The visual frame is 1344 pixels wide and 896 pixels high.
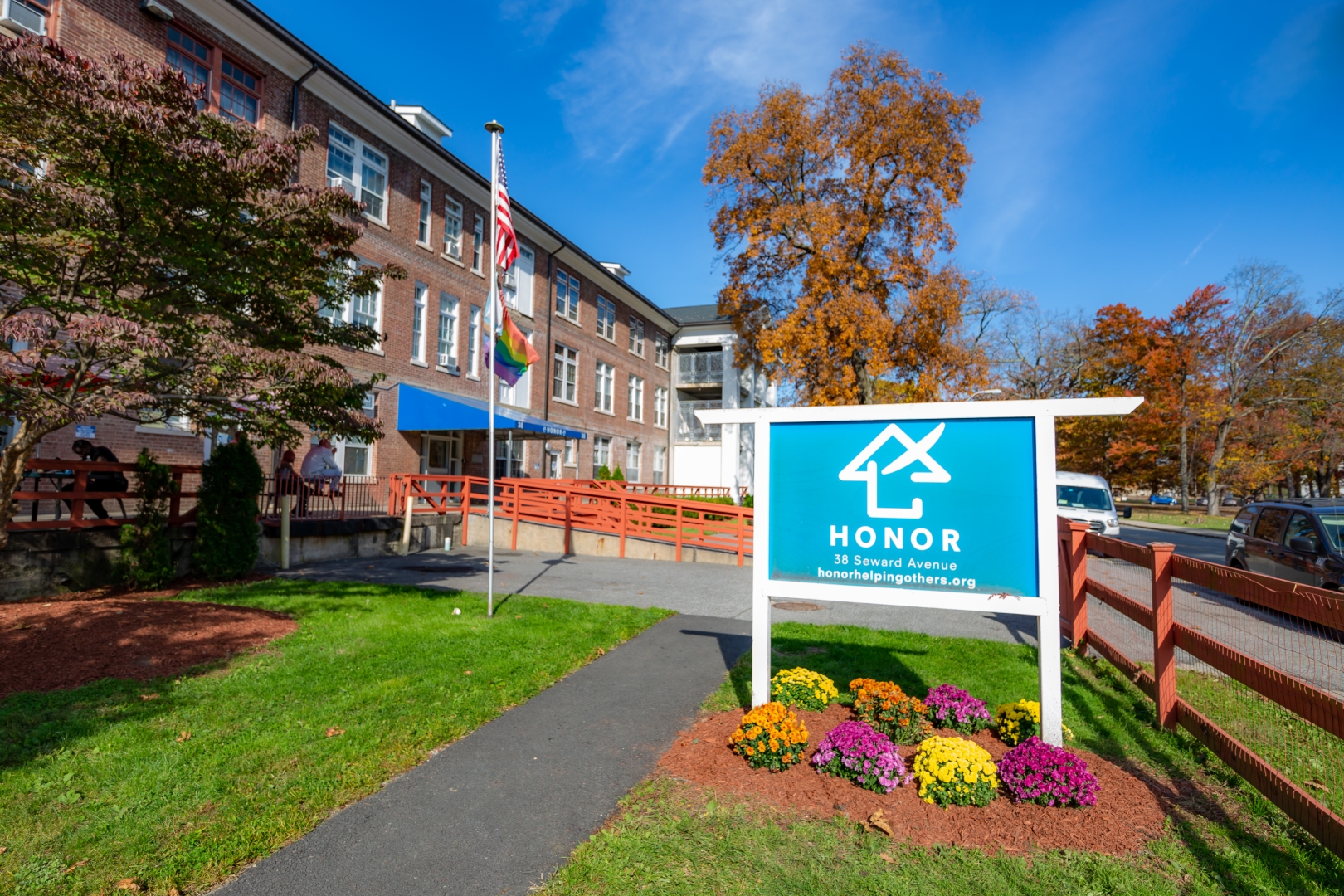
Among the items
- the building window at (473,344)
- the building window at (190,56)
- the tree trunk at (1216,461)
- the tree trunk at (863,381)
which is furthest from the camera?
the tree trunk at (1216,461)

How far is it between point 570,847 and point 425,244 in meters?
21.5

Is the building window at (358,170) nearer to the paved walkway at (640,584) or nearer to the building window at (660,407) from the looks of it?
the paved walkway at (640,584)

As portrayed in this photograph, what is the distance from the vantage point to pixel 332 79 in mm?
17875

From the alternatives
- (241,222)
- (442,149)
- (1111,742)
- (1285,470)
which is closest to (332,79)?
(442,149)

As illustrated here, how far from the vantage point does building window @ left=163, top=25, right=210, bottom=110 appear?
579 inches

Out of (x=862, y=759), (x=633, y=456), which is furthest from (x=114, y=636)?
(x=633, y=456)

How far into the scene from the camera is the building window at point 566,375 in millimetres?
29655

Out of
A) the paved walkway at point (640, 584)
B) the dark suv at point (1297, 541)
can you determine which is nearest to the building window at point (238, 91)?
the paved walkway at point (640, 584)

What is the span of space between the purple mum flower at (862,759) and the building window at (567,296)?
26745 mm

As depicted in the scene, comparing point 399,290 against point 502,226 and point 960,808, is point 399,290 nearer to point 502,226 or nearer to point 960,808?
point 502,226

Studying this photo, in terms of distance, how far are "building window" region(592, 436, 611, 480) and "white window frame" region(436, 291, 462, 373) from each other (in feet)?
33.8

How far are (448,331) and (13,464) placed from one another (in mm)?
16074

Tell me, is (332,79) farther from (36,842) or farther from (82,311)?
(36,842)

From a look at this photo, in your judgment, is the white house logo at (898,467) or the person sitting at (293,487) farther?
the person sitting at (293,487)
